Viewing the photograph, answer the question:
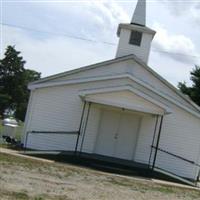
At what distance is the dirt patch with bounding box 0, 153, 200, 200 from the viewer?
1282cm

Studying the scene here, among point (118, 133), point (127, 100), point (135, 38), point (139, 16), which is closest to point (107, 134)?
point (118, 133)

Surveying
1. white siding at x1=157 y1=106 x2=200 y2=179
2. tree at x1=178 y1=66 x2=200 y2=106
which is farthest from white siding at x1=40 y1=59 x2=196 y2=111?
tree at x1=178 y1=66 x2=200 y2=106

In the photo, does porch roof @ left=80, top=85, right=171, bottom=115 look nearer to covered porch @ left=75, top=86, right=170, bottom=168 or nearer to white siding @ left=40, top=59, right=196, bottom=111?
covered porch @ left=75, top=86, right=170, bottom=168

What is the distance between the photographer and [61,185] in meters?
14.8

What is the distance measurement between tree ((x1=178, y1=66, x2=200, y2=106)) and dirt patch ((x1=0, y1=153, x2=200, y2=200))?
29.3 m

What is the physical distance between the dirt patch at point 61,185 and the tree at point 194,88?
1152 inches

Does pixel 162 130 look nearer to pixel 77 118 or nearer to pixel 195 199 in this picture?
pixel 77 118

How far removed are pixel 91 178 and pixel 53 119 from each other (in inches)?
343

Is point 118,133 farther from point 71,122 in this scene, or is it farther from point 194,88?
point 194,88

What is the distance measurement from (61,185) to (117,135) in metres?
12.1

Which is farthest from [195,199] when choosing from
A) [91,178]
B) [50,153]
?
[50,153]

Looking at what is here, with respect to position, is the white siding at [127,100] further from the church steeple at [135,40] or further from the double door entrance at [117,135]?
the church steeple at [135,40]

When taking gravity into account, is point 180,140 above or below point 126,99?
below

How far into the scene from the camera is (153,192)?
1733 cm
